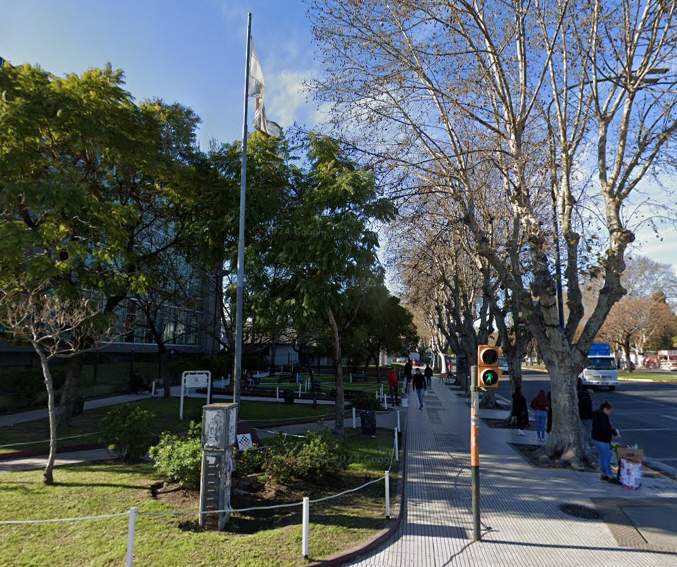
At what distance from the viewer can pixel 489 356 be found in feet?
23.2

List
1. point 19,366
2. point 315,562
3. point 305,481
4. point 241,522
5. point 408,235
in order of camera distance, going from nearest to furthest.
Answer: point 315,562 < point 241,522 < point 305,481 < point 408,235 < point 19,366

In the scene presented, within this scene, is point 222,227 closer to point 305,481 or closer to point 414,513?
point 305,481

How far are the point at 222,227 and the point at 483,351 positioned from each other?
8286 mm

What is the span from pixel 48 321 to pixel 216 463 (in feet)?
16.4

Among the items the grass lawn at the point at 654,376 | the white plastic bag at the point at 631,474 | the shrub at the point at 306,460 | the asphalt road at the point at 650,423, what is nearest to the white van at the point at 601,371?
the asphalt road at the point at 650,423

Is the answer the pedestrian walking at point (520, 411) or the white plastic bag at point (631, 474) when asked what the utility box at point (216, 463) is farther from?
the pedestrian walking at point (520, 411)

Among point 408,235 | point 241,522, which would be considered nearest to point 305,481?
point 241,522

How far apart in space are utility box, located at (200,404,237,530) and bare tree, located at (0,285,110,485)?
3.41m

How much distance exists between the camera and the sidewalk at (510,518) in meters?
5.85

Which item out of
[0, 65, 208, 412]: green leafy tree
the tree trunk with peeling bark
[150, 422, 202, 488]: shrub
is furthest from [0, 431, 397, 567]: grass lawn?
[0, 65, 208, 412]: green leafy tree

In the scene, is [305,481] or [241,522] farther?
[305,481]

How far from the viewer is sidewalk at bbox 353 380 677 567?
5852 mm

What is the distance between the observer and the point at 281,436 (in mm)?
9273

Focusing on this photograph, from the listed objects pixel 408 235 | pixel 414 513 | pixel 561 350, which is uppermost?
pixel 408 235
